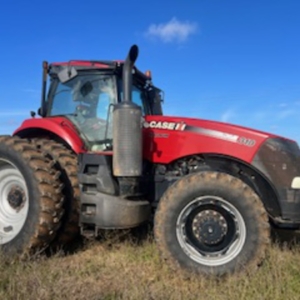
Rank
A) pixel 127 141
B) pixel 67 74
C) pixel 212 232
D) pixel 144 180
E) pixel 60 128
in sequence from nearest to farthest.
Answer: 1. pixel 212 232
2. pixel 127 141
3. pixel 144 180
4. pixel 60 128
5. pixel 67 74

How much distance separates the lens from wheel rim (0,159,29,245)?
5133 millimetres

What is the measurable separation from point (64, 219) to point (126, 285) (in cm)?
142

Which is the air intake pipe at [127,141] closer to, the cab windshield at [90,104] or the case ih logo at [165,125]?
the case ih logo at [165,125]

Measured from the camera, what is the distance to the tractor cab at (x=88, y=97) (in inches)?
213

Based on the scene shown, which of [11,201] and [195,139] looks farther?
[11,201]

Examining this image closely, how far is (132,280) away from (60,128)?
2189 mm

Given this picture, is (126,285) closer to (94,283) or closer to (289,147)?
(94,283)

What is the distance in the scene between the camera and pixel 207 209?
4559mm

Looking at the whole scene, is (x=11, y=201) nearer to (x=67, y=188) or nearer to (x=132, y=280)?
(x=67, y=188)

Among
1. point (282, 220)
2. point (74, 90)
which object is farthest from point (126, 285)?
point (74, 90)

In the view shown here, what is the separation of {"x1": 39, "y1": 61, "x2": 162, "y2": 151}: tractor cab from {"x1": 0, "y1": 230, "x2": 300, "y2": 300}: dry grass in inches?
55.0

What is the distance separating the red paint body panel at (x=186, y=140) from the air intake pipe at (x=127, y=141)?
398 mm

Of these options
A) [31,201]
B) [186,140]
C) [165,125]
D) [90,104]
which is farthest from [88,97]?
[31,201]

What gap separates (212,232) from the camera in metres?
4.48
